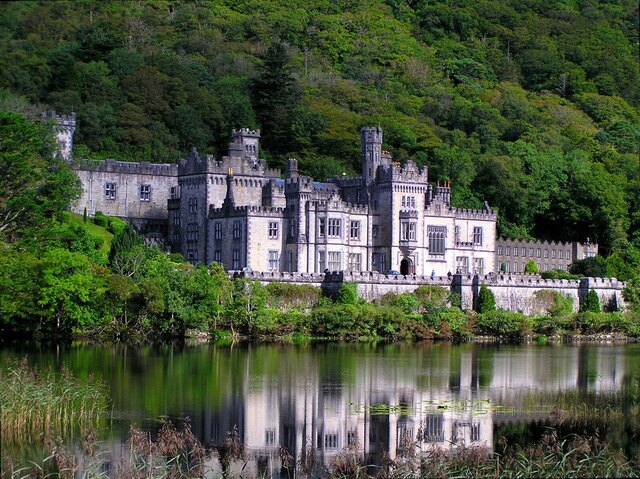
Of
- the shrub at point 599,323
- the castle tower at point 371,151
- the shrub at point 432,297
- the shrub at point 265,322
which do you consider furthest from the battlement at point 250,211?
the shrub at point 599,323

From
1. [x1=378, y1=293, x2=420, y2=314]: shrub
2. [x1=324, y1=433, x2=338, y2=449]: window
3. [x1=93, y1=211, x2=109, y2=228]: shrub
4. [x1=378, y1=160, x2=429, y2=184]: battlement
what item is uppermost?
[x1=378, y1=160, x2=429, y2=184]: battlement

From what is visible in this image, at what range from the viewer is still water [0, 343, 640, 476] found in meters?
37.2

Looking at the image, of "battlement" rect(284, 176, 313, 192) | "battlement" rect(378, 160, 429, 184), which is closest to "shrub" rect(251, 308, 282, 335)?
"battlement" rect(284, 176, 313, 192)

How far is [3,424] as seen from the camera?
112 feet

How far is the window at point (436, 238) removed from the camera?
279ft

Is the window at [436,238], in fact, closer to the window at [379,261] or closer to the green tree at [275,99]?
the window at [379,261]

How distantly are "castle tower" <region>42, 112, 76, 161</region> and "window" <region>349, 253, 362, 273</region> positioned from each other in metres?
17.7

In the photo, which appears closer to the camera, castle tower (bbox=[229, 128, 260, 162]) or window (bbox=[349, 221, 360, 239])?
window (bbox=[349, 221, 360, 239])

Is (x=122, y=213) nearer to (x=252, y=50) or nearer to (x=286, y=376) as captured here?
(x=286, y=376)

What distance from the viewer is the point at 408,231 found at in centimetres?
8356

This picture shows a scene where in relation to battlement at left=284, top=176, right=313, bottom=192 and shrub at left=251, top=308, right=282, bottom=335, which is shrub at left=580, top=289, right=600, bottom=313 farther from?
shrub at left=251, top=308, right=282, bottom=335

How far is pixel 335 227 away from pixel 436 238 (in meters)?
7.34

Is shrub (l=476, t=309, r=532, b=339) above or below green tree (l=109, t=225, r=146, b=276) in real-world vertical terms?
below

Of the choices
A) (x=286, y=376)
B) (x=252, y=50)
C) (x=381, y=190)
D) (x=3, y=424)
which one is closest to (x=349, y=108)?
(x=252, y=50)
